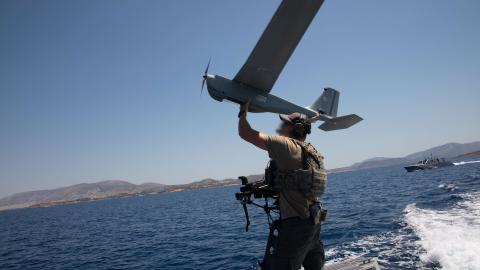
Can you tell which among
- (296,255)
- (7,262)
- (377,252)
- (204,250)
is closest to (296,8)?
(296,255)

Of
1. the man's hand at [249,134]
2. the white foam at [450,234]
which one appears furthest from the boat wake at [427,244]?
the man's hand at [249,134]

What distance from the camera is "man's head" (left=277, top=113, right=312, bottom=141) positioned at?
16.3 feet

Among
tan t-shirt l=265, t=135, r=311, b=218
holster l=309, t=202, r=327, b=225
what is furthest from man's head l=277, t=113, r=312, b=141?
holster l=309, t=202, r=327, b=225

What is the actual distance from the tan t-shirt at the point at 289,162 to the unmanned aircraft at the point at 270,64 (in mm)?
4418

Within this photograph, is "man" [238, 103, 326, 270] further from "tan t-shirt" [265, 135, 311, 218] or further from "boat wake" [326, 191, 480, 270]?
"boat wake" [326, 191, 480, 270]

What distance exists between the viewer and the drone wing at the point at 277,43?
8891mm

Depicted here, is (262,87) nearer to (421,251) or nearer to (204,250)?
(421,251)

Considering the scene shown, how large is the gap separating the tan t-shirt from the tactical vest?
0.08 meters

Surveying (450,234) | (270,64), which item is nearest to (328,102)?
(270,64)

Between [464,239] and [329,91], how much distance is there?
1052cm

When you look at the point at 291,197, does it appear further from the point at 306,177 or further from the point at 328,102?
the point at 328,102

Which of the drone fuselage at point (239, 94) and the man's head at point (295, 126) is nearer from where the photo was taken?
the man's head at point (295, 126)

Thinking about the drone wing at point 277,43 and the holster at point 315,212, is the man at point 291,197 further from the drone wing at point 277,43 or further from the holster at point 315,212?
the drone wing at point 277,43

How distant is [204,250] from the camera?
22250 mm
